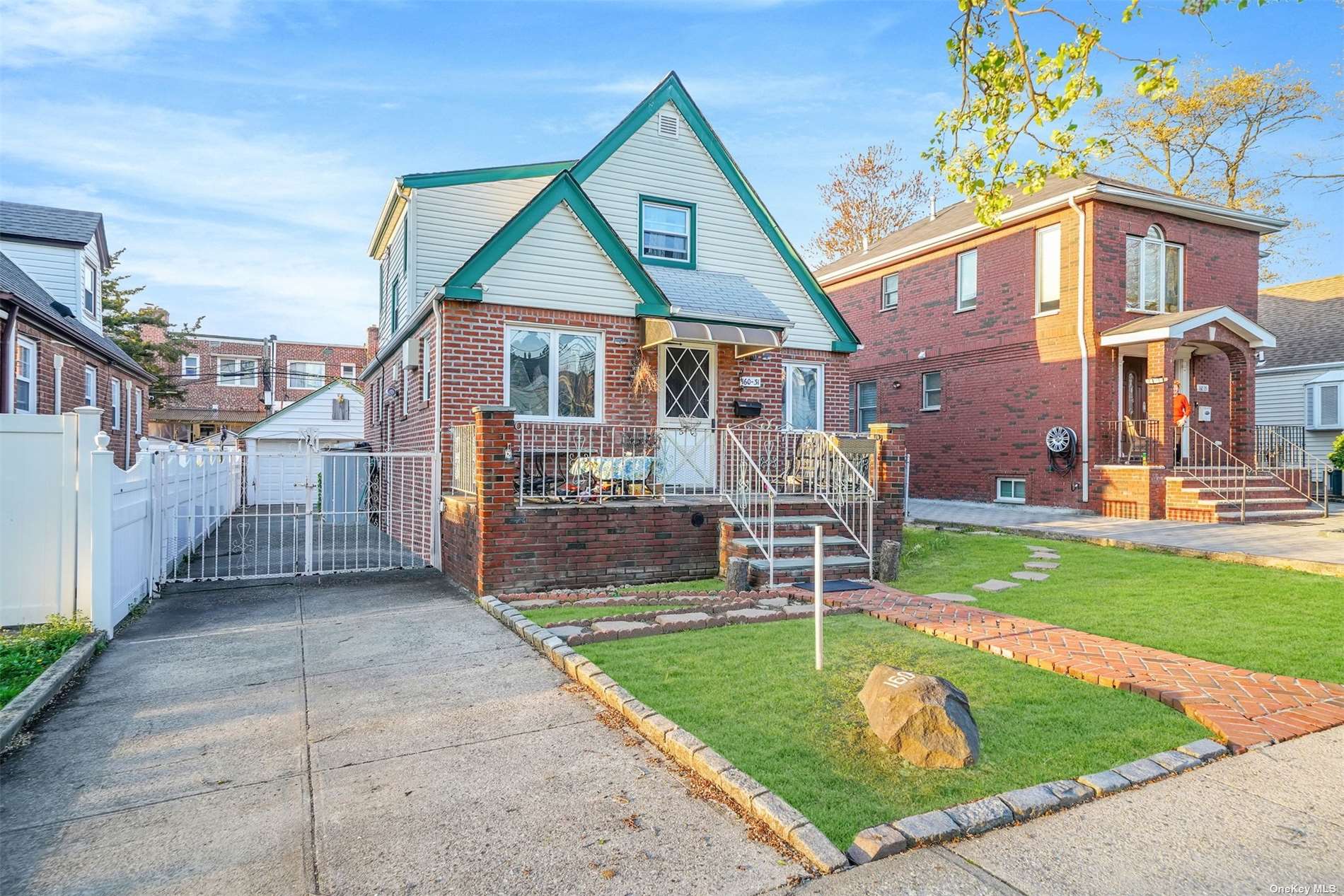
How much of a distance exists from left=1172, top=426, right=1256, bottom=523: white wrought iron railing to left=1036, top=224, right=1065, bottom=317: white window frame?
3.86m

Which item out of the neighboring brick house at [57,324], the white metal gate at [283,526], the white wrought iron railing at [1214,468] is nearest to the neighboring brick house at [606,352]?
the white metal gate at [283,526]

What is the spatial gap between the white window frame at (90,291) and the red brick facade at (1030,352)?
22.1 metres

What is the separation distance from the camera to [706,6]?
292 inches

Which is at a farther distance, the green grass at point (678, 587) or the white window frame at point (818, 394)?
the white window frame at point (818, 394)

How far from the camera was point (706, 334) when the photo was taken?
1082cm

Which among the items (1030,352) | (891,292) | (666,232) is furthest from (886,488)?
(891,292)

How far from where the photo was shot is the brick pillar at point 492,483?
792cm

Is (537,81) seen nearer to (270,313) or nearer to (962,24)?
(962,24)

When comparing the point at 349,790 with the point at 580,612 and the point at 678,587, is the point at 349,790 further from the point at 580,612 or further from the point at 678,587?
the point at 678,587

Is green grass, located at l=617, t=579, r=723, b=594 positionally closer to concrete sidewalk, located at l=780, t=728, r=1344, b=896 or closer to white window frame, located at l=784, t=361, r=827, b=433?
concrete sidewalk, located at l=780, t=728, r=1344, b=896

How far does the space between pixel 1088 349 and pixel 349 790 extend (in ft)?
55.7

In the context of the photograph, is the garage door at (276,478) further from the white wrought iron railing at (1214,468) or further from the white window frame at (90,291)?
the white wrought iron railing at (1214,468)

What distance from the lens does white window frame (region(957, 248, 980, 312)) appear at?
62.7 feet

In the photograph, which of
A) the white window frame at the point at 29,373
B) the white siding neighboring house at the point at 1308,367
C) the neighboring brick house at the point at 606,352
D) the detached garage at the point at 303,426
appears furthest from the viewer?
the detached garage at the point at 303,426
